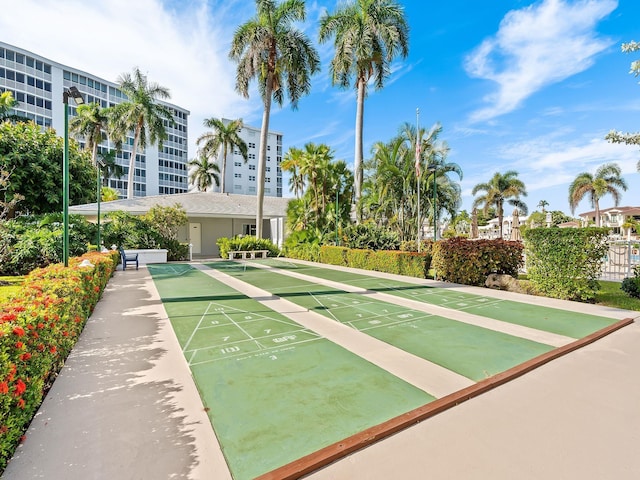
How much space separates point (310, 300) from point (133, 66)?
1271 inches

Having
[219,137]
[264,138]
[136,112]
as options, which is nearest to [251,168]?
[219,137]

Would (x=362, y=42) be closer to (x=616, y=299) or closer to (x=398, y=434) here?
(x=616, y=299)

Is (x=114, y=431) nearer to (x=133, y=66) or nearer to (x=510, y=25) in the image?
(x=510, y=25)

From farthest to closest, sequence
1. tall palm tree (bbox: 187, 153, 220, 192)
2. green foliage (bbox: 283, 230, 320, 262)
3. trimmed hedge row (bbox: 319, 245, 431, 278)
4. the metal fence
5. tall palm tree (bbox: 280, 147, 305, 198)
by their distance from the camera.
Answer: tall palm tree (bbox: 187, 153, 220, 192) → tall palm tree (bbox: 280, 147, 305, 198) → green foliage (bbox: 283, 230, 320, 262) → trimmed hedge row (bbox: 319, 245, 431, 278) → the metal fence

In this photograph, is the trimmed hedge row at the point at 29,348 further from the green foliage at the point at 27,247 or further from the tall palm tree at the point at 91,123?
the tall palm tree at the point at 91,123

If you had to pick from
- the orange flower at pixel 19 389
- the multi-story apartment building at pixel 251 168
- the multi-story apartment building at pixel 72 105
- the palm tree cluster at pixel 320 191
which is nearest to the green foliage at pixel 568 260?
the orange flower at pixel 19 389

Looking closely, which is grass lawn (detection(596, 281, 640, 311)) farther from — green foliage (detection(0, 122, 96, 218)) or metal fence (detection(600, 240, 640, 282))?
green foliage (detection(0, 122, 96, 218))

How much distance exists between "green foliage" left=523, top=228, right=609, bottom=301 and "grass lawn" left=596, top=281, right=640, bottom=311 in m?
0.38

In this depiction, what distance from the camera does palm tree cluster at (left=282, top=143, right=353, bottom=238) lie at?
20.9 metres

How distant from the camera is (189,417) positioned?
116 inches

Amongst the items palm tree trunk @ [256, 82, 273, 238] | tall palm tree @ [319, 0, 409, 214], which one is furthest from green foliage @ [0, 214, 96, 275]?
tall palm tree @ [319, 0, 409, 214]

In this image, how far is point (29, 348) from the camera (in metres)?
2.82

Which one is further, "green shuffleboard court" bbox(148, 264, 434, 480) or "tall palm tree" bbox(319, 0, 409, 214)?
"tall palm tree" bbox(319, 0, 409, 214)

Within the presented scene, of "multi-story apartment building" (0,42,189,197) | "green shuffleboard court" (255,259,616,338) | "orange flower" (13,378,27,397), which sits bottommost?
"green shuffleboard court" (255,259,616,338)
